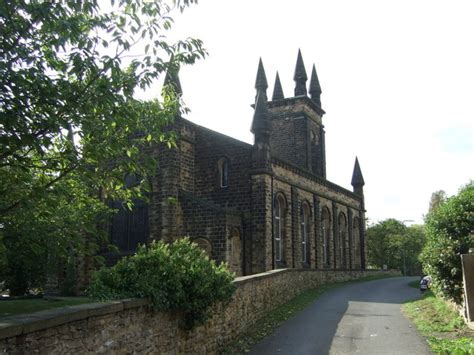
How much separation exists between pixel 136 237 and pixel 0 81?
19.9 m

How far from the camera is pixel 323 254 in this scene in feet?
115

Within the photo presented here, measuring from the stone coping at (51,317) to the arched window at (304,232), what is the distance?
2364cm

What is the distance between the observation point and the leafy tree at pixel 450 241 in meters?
13.9

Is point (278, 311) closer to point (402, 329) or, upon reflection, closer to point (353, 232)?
point (402, 329)

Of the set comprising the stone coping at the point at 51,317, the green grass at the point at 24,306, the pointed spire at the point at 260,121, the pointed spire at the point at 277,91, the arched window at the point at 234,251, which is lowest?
the green grass at the point at 24,306

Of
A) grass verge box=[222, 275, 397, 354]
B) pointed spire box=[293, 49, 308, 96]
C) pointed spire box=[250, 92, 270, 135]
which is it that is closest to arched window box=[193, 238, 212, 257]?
grass verge box=[222, 275, 397, 354]

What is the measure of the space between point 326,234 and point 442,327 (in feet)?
74.3

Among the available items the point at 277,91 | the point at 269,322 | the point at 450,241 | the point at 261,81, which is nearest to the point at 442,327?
the point at 450,241

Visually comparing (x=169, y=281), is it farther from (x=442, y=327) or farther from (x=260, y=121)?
(x=260, y=121)

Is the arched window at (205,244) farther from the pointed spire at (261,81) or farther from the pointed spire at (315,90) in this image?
the pointed spire at (315,90)

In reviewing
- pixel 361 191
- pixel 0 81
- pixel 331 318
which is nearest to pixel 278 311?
pixel 331 318

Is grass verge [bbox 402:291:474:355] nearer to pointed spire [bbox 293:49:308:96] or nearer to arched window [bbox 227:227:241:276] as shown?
arched window [bbox 227:227:241:276]

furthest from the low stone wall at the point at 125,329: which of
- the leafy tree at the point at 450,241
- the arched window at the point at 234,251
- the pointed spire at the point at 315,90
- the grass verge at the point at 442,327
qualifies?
the pointed spire at the point at 315,90

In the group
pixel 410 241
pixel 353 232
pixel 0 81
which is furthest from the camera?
pixel 410 241
